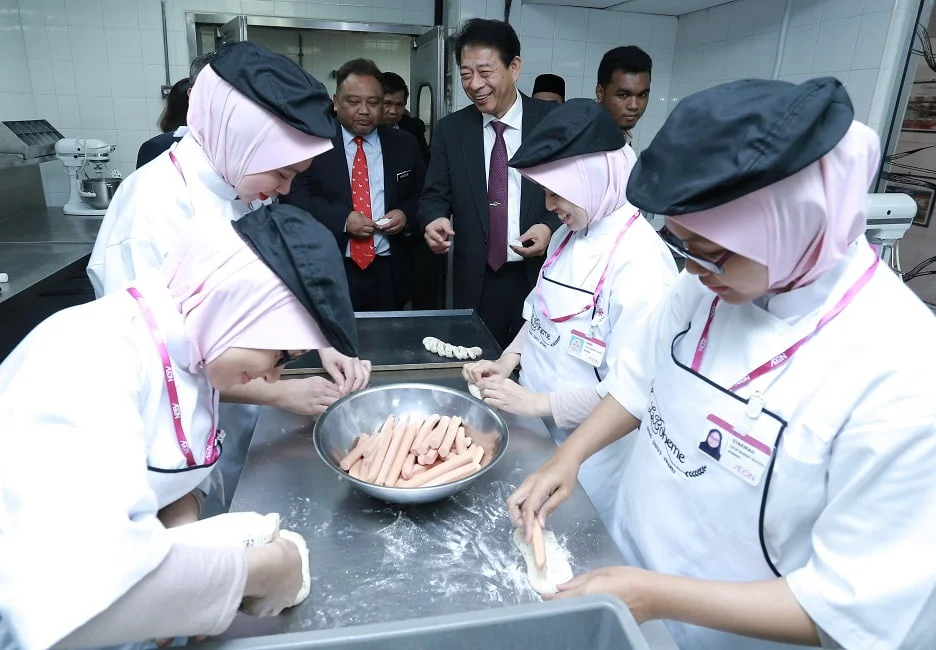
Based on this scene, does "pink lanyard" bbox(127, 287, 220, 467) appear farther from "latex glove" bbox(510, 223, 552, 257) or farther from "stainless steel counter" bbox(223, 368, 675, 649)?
"latex glove" bbox(510, 223, 552, 257)

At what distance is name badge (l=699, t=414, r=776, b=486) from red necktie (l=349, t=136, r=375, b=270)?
2.59 metres

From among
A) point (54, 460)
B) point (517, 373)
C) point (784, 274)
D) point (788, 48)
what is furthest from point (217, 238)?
point (788, 48)

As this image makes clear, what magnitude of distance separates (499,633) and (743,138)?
2.44ft

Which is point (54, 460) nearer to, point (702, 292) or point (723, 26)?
point (702, 292)

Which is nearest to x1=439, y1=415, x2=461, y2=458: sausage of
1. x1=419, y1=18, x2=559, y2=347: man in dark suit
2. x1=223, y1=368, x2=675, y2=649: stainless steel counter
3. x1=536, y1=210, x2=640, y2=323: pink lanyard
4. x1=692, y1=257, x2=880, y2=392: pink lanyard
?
x1=223, y1=368, x2=675, y2=649: stainless steel counter

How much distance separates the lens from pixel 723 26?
3990mm

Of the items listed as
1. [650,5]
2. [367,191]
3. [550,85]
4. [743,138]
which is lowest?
A: [367,191]

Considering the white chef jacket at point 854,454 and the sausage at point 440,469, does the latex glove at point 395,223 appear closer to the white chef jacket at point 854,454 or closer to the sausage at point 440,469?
the sausage at point 440,469

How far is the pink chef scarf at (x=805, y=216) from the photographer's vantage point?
83 centimetres

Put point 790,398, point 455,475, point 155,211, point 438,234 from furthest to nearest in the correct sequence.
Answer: point 438,234 → point 155,211 → point 455,475 → point 790,398

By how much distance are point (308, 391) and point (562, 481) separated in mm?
732

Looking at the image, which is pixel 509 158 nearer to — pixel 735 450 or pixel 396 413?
pixel 396 413

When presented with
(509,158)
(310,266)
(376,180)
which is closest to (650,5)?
(509,158)

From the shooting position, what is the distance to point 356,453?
54.8 inches
